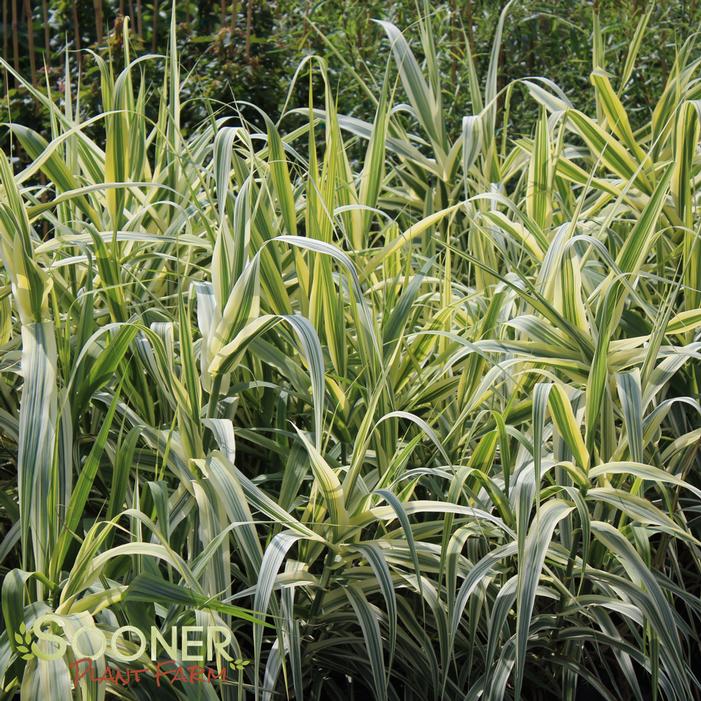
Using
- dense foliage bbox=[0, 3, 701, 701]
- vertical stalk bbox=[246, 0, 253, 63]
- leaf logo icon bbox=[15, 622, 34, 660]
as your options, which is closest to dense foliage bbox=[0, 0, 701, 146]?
vertical stalk bbox=[246, 0, 253, 63]

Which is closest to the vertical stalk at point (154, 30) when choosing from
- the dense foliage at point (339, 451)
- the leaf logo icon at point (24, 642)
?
the dense foliage at point (339, 451)

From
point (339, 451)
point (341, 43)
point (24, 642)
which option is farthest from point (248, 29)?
point (24, 642)

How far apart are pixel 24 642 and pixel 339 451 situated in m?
0.49

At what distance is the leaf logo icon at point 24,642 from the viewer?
33.5 inches

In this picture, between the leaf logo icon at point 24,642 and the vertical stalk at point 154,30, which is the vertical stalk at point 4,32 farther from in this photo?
the leaf logo icon at point 24,642

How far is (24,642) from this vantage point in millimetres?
857

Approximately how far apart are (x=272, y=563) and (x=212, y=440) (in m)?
0.27

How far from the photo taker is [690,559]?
4.62 ft

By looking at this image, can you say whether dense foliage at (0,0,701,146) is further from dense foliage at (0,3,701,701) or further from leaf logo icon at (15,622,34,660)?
leaf logo icon at (15,622,34,660)

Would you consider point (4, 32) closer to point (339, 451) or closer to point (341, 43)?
point (341, 43)

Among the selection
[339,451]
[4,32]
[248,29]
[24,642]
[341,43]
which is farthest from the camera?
[4,32]

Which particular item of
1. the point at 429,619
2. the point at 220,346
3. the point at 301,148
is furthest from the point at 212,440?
the point at 301,148

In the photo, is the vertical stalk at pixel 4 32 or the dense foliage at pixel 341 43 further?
the vertical stalk at pixel 4 32

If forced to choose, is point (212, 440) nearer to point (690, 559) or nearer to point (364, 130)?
point (690, 559)
